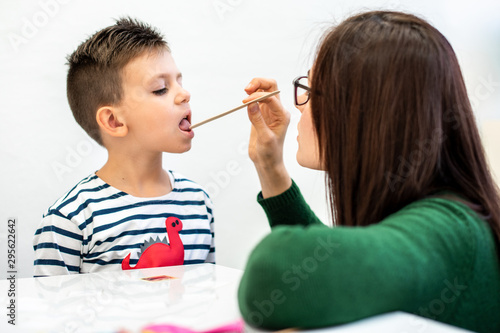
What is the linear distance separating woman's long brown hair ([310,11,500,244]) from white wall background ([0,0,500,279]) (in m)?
0.98

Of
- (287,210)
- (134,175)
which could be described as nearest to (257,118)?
(287,210)

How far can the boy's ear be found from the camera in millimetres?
1356

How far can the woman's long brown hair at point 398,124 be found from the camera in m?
0.67

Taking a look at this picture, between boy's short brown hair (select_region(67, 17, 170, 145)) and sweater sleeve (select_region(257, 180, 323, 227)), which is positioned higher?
boy's short brown hair (select_region(67, 17, 170, 145))

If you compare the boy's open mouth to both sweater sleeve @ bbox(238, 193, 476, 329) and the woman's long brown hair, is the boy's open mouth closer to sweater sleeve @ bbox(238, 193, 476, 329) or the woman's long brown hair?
the woman's long brown hair

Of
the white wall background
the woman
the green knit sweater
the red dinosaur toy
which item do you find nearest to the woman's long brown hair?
the woman

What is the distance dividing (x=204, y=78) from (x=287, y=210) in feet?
3.17

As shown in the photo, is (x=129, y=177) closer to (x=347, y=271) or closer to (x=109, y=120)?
(x=109, y=120)

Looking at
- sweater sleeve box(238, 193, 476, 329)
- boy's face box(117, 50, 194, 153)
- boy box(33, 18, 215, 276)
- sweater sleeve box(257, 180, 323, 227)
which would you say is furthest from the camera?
boy's face box(117, 50, 194, 153)

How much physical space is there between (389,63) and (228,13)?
4.56 ft

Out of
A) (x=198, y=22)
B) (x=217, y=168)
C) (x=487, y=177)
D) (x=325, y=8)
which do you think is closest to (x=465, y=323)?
(x=487, y=177)

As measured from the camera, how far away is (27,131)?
1679 mm

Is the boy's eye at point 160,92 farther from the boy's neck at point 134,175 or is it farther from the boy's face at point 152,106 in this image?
the boy's neck at point 134,175

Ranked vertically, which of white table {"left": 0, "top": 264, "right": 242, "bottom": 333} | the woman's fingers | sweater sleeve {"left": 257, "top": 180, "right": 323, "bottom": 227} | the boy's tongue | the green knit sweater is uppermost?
the woman's fingers
